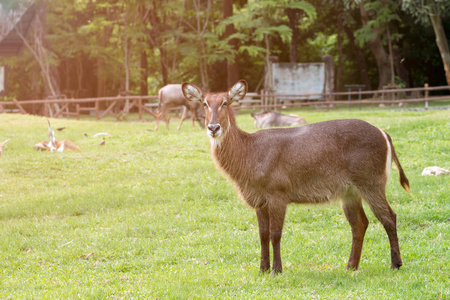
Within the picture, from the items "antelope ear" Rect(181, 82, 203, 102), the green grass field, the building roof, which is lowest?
the green grass field

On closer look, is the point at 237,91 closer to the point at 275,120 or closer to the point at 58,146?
the point at 58,146

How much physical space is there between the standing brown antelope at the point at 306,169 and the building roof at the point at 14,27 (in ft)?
72.5

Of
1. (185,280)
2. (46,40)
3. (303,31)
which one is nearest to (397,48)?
Answer: (303,31)

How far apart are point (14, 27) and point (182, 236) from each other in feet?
88.3

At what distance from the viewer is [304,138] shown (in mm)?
6875

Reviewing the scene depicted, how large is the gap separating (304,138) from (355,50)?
33.7m

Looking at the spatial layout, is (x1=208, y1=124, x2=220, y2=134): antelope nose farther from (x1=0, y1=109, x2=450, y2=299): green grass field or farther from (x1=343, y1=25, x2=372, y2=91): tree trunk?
(x1=343, y1=25, x2=372, y2=91): tree trunk

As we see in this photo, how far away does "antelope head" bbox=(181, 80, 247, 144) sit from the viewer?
654cm

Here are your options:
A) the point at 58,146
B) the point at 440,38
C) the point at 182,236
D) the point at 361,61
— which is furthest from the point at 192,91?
the point at 361,61

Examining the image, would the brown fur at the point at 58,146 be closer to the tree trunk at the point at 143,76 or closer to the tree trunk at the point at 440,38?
the tree trunk at the point at 440,38

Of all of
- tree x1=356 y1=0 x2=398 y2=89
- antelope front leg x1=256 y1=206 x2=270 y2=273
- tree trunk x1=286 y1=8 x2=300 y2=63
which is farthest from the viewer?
tree trunk x1=286 y1=8 x2=300 y2=63

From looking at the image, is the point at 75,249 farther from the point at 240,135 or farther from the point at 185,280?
the point at 240,135

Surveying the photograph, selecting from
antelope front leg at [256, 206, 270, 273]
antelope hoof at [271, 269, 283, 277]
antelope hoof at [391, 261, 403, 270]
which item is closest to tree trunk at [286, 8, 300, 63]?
antelope front leg at [256, 206, 270, 273]

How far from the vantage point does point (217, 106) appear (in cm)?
666
